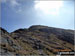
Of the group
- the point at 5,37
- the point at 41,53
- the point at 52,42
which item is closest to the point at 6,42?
the point at 5,37

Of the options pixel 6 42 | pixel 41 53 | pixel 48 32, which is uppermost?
pixel 48 32

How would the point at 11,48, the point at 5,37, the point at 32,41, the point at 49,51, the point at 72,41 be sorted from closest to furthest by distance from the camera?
the point at 11,48 < the point at 5,37 < the point at 49,51 < the point at 32,41 < the point at 72,41

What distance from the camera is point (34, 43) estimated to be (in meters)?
35.8

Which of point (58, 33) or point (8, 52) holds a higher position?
point (58, 33)

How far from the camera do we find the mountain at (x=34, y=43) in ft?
88.8

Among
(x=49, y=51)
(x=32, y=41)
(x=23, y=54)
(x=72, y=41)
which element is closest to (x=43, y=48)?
(x=49, y=51)

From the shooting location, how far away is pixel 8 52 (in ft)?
82.1

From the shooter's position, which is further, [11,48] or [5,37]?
[5,37]

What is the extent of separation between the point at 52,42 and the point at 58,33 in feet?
32.6

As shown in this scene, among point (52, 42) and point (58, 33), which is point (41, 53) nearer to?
point (52, 42)

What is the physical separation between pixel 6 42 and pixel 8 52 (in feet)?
12.6

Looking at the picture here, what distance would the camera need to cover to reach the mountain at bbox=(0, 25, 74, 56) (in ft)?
88.8

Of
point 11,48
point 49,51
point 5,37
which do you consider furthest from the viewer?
point 49,51

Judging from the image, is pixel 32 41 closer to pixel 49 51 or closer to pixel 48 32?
pixel 49 51
